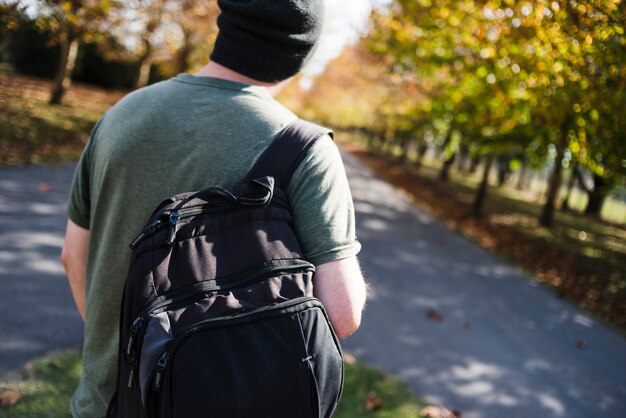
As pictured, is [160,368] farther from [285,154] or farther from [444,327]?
[444,327]

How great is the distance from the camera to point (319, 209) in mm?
1146

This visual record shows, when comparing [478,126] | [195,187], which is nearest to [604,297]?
[478,126]

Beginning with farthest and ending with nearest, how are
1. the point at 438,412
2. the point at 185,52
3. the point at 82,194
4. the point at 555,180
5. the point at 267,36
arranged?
the point at 185,52 → the point at 555,180 → the point at 438,412 → the point at 82,194 → the point at 267,36

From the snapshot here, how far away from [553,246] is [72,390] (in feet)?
37.2

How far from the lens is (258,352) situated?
1.01 m

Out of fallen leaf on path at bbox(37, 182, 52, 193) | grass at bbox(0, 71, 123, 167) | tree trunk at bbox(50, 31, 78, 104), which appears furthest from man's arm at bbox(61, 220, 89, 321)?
tree trunk at bbox(50, 31, 78, 104)

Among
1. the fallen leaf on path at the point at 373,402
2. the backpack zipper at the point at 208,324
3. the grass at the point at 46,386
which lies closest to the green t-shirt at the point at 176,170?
the backpack zipper at the point at 208,324

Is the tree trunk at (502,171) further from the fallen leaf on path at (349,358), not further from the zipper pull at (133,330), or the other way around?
the zipper pull at (133,330)

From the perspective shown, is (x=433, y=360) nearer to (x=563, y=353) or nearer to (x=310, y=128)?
(x=563, y=353)

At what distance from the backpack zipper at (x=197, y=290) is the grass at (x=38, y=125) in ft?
30.0

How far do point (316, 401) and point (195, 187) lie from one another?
0.60m

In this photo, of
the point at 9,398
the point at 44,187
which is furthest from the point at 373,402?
the point at 44,187

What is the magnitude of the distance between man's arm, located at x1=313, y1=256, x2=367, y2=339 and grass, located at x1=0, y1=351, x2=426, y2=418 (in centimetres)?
242

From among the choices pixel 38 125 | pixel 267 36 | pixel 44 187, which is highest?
pixel 267 36
